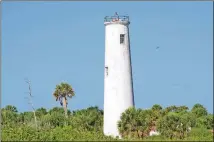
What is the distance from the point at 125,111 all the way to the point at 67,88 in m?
18.9

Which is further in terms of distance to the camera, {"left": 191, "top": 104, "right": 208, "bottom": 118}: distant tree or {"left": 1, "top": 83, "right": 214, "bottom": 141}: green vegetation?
{"left": 191, "top": 104, "right": 208, "bottom": 118}: distant tree

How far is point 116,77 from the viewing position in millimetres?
29703

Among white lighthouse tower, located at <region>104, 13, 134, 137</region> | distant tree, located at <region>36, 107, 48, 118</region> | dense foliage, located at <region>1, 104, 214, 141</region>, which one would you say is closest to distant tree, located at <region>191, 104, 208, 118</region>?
dense foliage, located at <region>1, 104, 214, 141</region>

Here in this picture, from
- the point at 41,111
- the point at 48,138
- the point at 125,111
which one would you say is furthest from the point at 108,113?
the point at 41,111

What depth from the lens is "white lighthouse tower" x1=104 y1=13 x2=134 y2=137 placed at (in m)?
29.6

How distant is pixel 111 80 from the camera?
1171 inches

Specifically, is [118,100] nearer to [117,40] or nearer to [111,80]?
[111,80]

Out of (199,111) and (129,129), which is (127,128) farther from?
(199,111)

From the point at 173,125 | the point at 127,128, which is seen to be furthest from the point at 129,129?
the point at 173,125

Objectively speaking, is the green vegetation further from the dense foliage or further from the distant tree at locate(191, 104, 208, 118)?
the distant tree at locate(191, 104, 208, 118)

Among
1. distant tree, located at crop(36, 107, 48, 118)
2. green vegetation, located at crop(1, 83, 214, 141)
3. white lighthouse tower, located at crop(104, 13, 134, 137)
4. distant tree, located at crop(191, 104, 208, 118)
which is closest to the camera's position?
green vegetation, located at crop(1, 83, 214, 141)

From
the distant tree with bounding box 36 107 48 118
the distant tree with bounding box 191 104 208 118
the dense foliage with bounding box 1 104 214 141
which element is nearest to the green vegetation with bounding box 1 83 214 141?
the dense foliage with bounding box 1 104 214 141

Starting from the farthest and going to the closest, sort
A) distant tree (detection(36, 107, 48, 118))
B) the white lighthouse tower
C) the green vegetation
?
1. distant tree (detection(36, 107, 48, 118))
2. the white lighthouse tower
3. the green vegetation

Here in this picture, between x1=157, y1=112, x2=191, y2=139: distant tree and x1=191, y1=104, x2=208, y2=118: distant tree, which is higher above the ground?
x1=191, y1=104, x2=208, y2=118: distant tree
